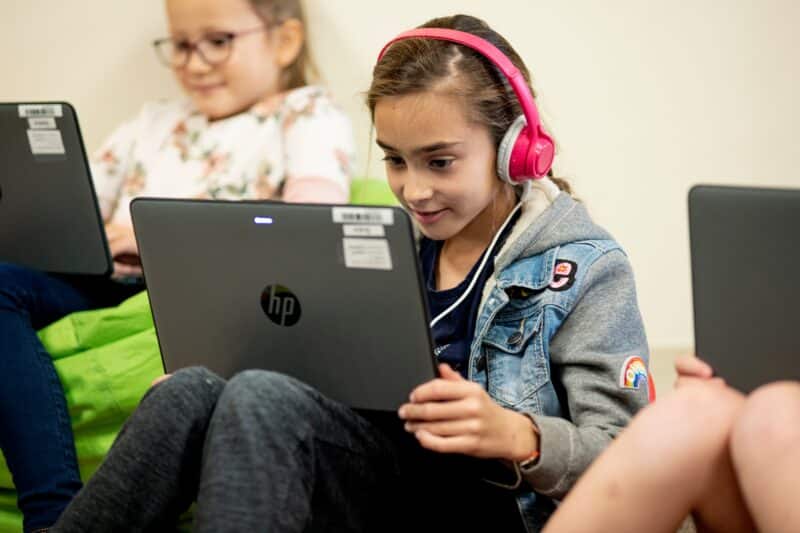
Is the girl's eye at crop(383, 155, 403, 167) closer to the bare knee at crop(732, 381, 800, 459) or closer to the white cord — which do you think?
the white cord

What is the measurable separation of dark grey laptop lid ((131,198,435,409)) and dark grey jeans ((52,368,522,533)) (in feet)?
0.17

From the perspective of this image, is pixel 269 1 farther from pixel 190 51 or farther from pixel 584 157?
pixel 584 157

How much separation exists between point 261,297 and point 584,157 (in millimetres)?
1090

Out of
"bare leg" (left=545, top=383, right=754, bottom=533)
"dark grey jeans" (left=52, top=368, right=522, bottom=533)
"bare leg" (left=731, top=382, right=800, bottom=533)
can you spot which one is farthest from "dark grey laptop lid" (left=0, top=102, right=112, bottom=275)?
"bare leg" (left=731, top=382, right=800, bottom=533)

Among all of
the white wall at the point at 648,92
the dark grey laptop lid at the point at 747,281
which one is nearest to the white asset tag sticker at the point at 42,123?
the white wall at the point at 648,92

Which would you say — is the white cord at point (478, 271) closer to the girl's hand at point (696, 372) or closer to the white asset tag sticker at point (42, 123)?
the girl's hand at point (696, 372)

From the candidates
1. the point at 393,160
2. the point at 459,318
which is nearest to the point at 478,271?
the point at 459,318

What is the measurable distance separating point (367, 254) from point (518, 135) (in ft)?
0.97

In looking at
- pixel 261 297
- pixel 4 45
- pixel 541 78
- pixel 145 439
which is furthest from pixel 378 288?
pixel 4 45

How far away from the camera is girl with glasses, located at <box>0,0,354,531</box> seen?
5.95 ft

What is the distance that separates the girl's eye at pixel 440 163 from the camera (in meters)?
1.21

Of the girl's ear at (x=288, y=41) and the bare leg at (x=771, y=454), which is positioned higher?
the girl's ear at (x=288, y=41)

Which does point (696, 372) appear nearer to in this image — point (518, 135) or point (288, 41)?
point (518, 135)

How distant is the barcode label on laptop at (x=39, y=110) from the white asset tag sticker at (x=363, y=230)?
2.22ft
